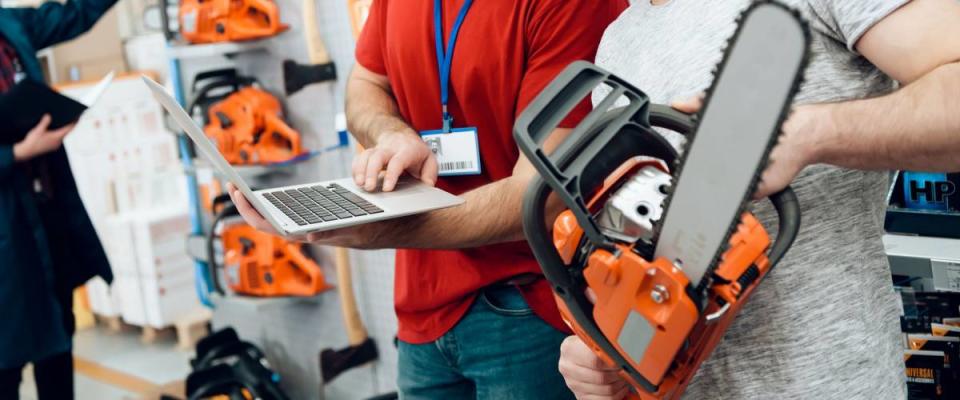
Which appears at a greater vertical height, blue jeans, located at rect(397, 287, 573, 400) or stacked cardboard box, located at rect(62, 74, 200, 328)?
blue jeans, located at rect(397, 287, 573, 400)

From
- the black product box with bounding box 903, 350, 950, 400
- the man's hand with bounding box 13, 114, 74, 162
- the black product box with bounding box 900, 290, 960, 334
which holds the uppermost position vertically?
the black product box with bounding box 900, 290, 960, 334

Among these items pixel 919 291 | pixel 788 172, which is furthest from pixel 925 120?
pixel 919 291

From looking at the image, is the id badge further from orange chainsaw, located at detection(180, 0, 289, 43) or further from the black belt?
orange chainsaw, located at detection(180, 0, 289, 43)

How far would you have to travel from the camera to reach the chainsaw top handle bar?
37.3 inches

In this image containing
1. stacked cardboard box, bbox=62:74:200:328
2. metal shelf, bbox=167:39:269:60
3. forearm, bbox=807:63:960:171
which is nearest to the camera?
forearm, bbox=807:63:960:171

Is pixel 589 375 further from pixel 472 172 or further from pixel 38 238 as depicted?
pixel 38 238

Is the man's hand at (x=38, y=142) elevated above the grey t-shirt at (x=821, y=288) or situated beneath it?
situated beneath

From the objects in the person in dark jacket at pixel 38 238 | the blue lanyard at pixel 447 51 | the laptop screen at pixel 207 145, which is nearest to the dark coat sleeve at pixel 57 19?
A: the person in dark jacket at pixel 38 238

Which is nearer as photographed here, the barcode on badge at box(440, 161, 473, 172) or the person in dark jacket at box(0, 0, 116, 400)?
the barcode on badge at box(440, 161, 473, 172)

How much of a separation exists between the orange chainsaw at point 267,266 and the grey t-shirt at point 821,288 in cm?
243

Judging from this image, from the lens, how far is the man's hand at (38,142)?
10.9ft

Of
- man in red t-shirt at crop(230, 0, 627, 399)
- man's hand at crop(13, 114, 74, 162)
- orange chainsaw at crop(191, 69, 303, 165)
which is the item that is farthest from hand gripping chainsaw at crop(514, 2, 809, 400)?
man's hand at crop(13, 114, 74, 162)

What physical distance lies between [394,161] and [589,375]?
587 mm

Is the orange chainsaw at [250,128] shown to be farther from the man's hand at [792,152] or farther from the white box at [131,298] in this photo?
the man's hand at [792,152]
